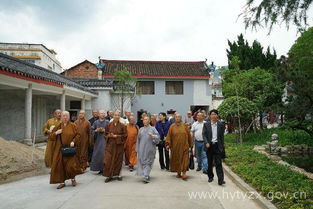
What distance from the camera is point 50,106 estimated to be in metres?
17.6

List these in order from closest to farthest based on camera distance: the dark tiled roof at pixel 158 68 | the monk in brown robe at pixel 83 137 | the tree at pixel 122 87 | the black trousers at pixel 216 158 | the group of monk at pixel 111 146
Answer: the group of monk at pixel 111 146 → the black trousers at pixel 216 158 → the monk in brown robe at pixel 83 137 → the tree at pixel 122 87 → the dark tiled roof at pixel 158 68

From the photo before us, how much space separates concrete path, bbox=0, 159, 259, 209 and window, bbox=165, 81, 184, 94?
18.8 meters

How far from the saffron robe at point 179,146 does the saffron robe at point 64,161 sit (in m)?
2.43

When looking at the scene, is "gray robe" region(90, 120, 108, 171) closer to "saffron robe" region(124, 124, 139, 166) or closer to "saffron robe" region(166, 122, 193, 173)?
"saffron robe" region(124, 124, 139, 166)

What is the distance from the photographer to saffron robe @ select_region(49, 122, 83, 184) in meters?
6.12

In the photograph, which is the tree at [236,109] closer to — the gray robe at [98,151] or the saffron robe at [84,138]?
the gray robe at [98,151]

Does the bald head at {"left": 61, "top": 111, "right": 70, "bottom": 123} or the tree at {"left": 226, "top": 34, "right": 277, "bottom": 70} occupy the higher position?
the tree at {"left": 226, "top": 34, "right": 277, "bottom": 70}

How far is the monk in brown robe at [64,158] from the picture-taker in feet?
20.1

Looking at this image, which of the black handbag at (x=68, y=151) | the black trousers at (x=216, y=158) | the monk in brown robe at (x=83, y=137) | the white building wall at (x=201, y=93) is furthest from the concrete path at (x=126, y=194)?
the white building wall at (x=201, y=93)

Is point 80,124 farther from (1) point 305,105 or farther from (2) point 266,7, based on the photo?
(1) point 305,105

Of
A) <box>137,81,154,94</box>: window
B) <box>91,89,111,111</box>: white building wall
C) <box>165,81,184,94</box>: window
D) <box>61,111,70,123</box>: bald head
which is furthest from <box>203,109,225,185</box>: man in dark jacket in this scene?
<box>165,81,184,94</box>: window

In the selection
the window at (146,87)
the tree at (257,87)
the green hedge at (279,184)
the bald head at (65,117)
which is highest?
the window at (146,87)

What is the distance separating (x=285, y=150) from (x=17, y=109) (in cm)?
1267

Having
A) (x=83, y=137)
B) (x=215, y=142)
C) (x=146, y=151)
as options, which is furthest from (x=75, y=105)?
(x=215, y=142)
